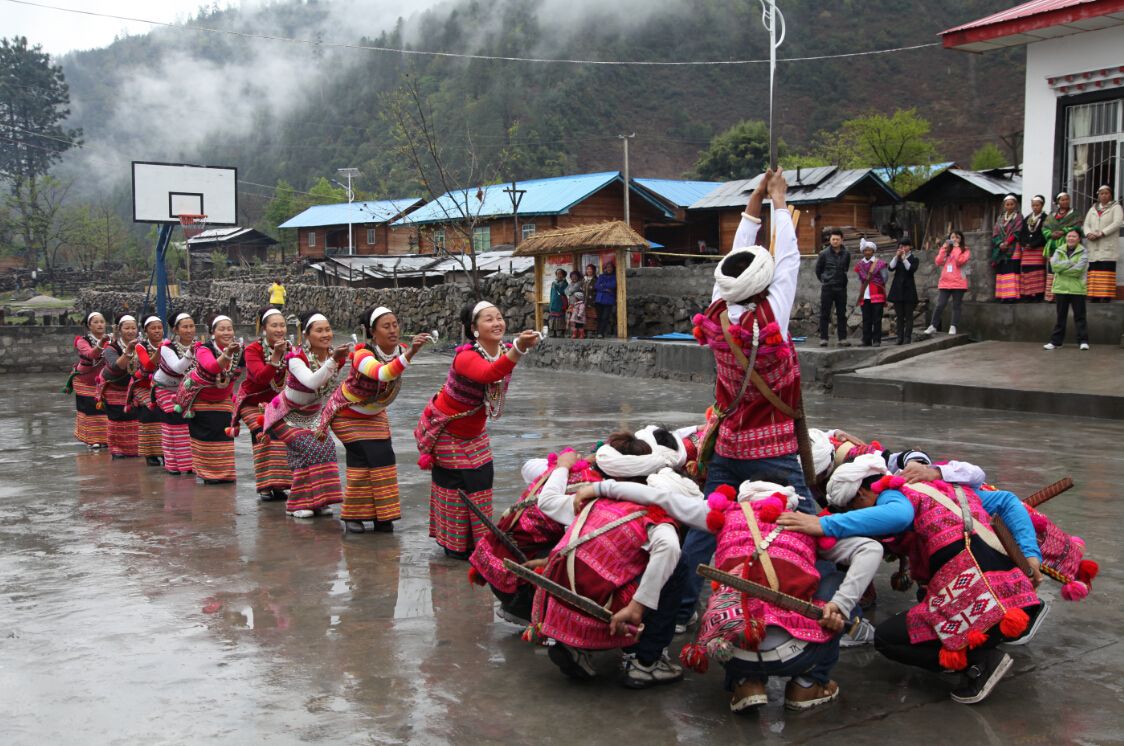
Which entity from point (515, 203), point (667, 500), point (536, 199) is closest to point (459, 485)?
point (667, 500)

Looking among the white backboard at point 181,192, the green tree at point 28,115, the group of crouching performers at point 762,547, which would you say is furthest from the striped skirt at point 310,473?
the green tree at point 28,115

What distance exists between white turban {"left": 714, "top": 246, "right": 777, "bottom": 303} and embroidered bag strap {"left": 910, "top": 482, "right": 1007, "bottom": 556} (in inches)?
42.1

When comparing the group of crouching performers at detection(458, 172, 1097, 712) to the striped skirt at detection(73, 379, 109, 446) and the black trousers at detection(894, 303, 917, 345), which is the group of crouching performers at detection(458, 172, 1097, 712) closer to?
the striped skirt at detection(73, 379, 109, 446)

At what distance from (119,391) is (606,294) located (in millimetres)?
12021

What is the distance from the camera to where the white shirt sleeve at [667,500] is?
4230 millimetres

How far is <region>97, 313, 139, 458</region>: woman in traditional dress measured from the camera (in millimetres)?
10648

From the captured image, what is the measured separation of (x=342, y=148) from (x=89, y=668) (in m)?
87.0

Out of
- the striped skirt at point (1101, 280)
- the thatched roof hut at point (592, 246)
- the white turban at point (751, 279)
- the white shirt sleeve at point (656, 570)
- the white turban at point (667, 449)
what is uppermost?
the thatched roof hut at point (592, 246)

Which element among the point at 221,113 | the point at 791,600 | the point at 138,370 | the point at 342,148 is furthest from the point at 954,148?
the point at 221,113

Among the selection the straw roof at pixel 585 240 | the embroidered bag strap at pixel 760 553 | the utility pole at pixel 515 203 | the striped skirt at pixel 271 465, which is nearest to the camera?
the embroidered bag strap at pixel 760 553

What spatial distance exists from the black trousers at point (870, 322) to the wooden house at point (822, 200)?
49.3 ft

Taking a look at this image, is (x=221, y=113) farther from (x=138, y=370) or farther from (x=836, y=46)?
(x=138, y=370)

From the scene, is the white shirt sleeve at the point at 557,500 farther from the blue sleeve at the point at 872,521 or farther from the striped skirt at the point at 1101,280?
the striped skirt at the point at 1101,280

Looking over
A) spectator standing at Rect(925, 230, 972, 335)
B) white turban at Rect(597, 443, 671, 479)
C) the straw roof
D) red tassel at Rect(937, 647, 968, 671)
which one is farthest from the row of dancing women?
the straw roof
